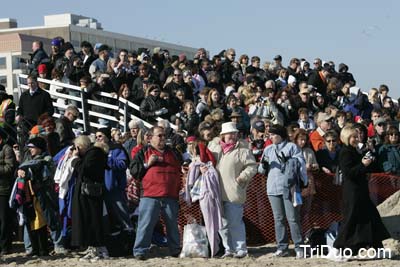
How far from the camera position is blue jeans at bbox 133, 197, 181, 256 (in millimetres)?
13867

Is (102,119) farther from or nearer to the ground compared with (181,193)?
farther from the ground

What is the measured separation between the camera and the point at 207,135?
14.8 meters

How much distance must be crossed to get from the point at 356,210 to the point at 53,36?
71025 millimetres

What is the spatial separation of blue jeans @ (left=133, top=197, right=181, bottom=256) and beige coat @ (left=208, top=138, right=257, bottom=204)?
2.49 feet

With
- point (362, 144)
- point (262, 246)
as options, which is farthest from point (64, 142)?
point (362, 144)

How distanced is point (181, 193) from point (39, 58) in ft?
29.4

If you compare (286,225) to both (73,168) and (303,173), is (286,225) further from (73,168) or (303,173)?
(73,168)

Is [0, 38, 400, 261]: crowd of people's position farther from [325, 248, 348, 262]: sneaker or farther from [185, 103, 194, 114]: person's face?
[185, 103, 194, 114]: person's face

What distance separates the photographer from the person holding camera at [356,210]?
13016 mm

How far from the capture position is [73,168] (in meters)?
14.2

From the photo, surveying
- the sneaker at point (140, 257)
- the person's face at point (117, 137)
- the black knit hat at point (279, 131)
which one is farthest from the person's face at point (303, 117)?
the sneaker at point (140, 257)

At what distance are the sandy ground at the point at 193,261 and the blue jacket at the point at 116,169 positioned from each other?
3.58 feet

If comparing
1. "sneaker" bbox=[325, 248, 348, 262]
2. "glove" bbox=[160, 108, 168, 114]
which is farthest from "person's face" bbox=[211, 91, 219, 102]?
"sneaker" bbox=[325, 248, 348, 262]

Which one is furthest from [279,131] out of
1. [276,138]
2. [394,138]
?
[394,138]
